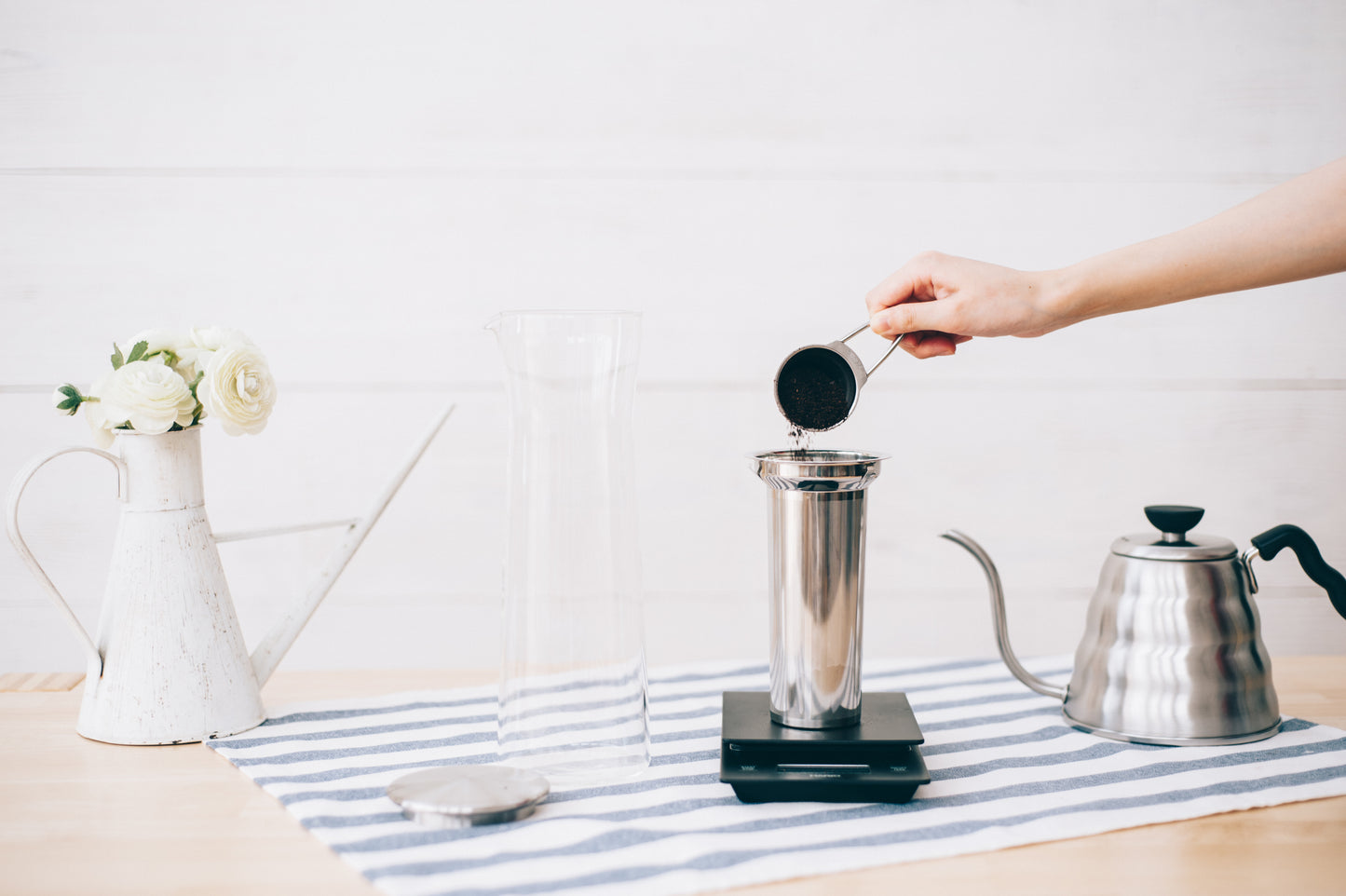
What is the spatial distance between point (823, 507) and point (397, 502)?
86 centimetres

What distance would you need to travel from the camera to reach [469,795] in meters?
0.66

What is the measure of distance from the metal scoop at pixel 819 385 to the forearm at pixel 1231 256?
223mm

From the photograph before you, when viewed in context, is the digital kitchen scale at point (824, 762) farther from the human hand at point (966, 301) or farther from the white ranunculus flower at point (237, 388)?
the white ranunculus flower at point (237, 388)

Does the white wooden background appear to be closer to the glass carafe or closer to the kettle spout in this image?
the kettle spout

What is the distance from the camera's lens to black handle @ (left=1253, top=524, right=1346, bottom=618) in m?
0.82

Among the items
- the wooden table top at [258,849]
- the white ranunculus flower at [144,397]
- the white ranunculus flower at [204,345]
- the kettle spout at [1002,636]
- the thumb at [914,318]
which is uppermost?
the thumb at [914,318]

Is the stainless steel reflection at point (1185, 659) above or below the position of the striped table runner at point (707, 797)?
above

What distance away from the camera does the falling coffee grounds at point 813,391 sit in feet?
2.63

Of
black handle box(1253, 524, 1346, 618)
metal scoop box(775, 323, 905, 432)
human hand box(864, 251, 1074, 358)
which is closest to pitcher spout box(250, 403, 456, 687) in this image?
metal scoop box(775, 323, 905, 432)

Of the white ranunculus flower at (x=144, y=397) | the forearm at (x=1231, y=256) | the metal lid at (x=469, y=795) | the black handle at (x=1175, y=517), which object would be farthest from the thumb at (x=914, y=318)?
the white ranunculus flower at (x=144, y=397)

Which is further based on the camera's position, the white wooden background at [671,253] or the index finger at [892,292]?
the white wooden background at [671,253]

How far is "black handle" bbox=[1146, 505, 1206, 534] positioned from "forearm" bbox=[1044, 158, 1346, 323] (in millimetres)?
184

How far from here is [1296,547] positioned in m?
0.81

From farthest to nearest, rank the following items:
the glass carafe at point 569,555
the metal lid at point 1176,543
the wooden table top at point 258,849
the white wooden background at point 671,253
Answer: the white wooden background at point 671,253, the metal lid at point 1176,543, the glass carafe at point 569,555, the wooden table top at point 258,849
